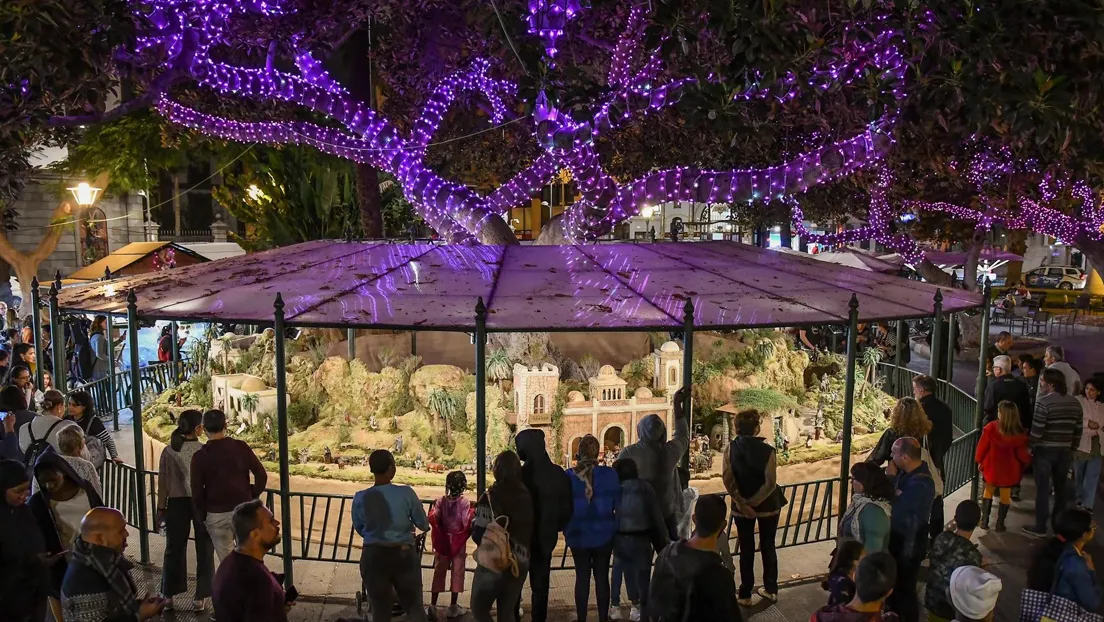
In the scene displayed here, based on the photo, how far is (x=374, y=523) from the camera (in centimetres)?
532

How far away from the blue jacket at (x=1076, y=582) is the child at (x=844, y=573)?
3.62 ft

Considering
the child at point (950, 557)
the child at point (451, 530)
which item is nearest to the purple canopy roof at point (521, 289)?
the child at point (451, 530)

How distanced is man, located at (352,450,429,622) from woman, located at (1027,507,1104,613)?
150 inches

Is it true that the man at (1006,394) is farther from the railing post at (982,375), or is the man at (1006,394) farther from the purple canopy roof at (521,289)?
the purple canopy roof at (521,289)

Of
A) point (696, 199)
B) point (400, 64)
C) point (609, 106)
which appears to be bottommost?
point (696, 199)

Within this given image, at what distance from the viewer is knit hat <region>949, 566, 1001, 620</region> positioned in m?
4.28

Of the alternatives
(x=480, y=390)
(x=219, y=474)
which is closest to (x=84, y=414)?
(x=219, y=474)

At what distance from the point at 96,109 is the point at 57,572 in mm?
9574

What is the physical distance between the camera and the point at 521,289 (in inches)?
319

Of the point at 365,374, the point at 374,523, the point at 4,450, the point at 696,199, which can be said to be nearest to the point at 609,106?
the point at 696,199

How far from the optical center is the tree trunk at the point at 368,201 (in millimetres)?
20541

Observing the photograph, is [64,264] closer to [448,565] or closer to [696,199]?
[696,199]

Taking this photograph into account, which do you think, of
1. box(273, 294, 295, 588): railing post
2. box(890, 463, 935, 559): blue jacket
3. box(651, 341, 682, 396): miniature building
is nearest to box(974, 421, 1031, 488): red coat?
box(890, 463, 935, 559): blue jacket

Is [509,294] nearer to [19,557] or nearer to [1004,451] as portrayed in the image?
[19,557]
